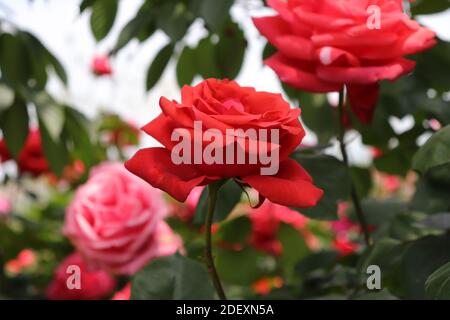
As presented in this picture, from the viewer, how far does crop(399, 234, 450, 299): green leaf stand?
0.54 metres

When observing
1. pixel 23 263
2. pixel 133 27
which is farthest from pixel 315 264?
pixel 23 263

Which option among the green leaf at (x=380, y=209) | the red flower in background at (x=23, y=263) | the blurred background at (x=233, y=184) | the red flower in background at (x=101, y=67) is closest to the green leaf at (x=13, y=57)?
the blurred background at (x=233, y=184)

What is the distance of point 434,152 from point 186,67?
52 centimetres

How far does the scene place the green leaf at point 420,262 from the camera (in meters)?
0.54

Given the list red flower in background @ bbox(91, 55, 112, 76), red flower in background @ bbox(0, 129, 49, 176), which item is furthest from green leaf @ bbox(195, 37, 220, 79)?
red flower in background @ bbox(91, 55, 112, 76)

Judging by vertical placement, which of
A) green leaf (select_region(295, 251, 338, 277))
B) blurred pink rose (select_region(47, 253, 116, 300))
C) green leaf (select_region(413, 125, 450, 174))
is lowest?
blurred pink rose (select_region(47, 253, 116, 300))

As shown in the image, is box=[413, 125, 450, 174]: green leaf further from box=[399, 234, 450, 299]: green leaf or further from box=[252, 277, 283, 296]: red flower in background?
box=[252, 277, 283, 296]: red flower in background

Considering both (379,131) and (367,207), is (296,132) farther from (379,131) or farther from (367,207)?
(367,207)

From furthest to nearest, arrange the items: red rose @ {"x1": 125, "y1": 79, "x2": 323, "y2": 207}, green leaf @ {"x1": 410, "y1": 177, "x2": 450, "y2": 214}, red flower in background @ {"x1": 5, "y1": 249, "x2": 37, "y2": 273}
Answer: red flower in background @ {"x1": 5, "y1": 249, "x2": 37, "y2": 273} < green leaf @ {"x1": 410, "y1": 177, "x2": 450, "y2": 214} < red rose @ {"x1": 125, "y1": 79, "x2": 323, "y2": 207}

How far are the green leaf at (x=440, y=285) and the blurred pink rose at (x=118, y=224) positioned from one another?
554 millimetres

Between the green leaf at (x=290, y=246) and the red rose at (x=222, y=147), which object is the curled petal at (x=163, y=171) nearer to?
the red rose at (x=222, y=147)

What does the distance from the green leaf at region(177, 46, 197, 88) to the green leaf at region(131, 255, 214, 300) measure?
40 cm
